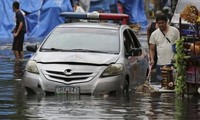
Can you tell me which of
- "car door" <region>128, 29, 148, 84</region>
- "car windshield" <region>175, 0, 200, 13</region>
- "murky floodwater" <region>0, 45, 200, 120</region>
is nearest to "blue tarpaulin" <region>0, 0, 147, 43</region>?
"car door" <region>128, 29, 148, 84</region>

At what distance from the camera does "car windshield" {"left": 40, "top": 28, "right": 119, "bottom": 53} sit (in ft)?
51.6

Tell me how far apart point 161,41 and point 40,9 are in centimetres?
2042

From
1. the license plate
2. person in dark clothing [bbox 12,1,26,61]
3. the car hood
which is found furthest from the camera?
person in dark clothing [bbox 12,1,26,61]

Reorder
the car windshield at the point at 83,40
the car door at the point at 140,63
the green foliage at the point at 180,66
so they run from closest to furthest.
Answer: the green foliage at the point at 180,66, the car windshield at the point at 83,40, the car door at the point at 140,63

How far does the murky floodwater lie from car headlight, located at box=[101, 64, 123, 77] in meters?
0.42

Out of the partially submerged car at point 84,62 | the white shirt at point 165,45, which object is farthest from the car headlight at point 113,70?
the white shirt at point 165,45

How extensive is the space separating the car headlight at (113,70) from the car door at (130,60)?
531mm

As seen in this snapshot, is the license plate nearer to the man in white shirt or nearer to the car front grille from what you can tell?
the car front grille

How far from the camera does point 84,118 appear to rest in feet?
39.4

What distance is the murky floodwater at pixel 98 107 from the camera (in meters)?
12.3

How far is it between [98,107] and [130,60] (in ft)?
9.15

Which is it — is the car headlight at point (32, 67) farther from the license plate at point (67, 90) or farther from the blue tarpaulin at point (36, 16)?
the blue tarpaulin at point (36, 16)

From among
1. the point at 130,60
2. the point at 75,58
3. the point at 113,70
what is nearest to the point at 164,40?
the point at 130,60

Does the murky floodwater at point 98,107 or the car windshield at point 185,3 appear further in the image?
the car windshield at point 185,3
